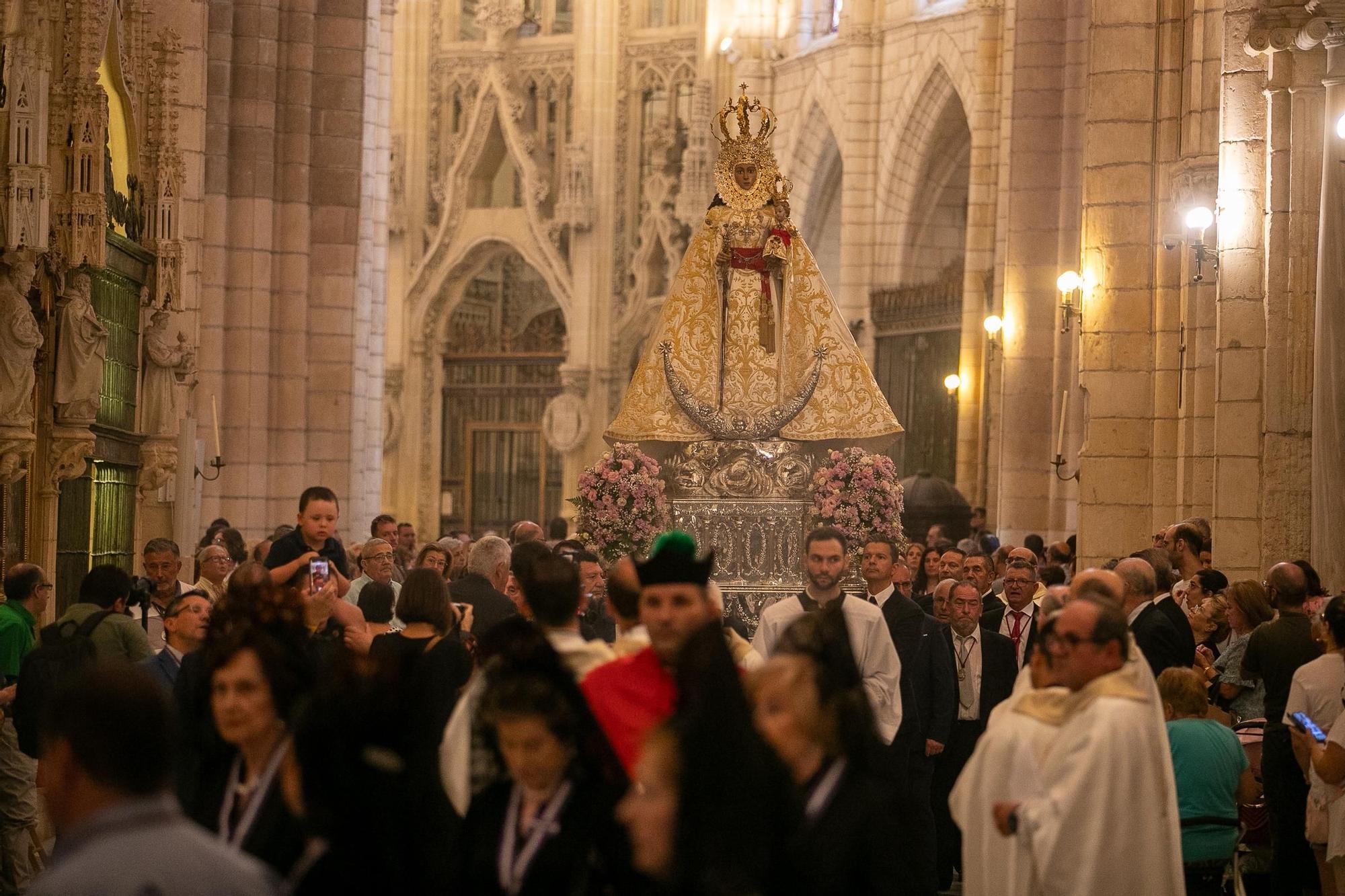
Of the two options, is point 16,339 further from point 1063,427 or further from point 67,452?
point 1063,427

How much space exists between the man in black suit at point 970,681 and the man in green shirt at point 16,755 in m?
4.30

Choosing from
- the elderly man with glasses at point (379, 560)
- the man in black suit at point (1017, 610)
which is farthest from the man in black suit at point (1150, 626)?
the elderly man with glasses at point (379, 560)

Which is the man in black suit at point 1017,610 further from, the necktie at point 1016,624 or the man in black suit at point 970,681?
the man in black suit at point 970,681

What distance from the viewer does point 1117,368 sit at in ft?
58.4

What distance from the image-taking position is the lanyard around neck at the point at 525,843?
496 centimetres

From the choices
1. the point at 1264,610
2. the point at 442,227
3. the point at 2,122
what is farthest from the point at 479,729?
the point at 442,227

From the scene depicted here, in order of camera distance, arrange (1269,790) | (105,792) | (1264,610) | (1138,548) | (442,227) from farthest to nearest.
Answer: (442,227) → (1138,548) → (1264,610) → (1269,790) → (105,792)

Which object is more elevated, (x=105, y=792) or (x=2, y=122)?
(x=2, y=122)

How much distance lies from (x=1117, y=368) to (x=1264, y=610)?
775 cm

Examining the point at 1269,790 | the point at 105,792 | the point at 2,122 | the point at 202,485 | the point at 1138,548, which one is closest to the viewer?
the point at 105,792

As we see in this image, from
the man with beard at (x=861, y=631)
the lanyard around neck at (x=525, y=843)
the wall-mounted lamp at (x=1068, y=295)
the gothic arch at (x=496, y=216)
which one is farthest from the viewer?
the gothic arch at (x=496, y=216)

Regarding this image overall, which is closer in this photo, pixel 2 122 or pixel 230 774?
pixel 230 774

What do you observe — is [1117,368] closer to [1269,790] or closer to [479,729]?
[1269,790]

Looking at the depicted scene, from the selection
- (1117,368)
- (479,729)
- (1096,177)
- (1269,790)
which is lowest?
(1269,790)
